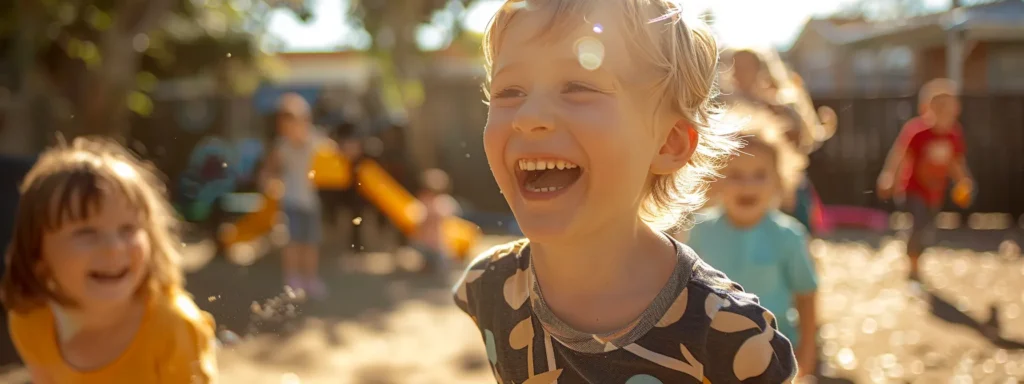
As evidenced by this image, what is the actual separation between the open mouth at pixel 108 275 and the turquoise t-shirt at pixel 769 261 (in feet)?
5.75

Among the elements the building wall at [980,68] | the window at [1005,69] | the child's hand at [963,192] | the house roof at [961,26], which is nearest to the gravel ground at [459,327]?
the child's hand at [963,192]

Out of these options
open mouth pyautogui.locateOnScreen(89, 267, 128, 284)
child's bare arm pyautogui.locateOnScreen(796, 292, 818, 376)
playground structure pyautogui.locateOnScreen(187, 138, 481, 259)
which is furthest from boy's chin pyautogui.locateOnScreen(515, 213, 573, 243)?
playground structure pyautogui.locateOnScreen(187, 138, 481, 259)

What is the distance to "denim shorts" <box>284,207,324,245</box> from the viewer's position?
6.70m

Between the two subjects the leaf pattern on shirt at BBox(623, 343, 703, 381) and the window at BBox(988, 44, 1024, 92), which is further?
the window at BBox(988, 44, 1024, 92)

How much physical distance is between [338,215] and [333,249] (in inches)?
14.8

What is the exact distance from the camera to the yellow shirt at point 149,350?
216 centimetres

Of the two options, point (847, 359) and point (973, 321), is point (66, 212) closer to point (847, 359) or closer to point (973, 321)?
point (847, 359)

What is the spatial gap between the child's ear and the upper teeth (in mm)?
202

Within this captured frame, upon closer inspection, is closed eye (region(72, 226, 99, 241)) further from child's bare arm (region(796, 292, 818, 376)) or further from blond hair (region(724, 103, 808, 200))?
child's bare arm (region(796, 292, 818, 376))

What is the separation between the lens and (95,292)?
87.2 inches

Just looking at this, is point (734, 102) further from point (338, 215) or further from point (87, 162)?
point (338, 215)

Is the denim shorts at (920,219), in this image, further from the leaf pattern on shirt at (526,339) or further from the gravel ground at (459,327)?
the leaf pattern on shirt at (526,339)

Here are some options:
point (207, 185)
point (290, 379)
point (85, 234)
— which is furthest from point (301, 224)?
point (85, 234)

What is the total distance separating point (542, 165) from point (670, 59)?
0.29m
